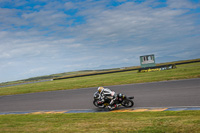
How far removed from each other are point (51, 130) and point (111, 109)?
14.7 feet

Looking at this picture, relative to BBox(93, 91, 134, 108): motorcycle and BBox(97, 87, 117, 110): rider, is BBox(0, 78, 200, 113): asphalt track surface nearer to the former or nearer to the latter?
BBox(93, 91, 134, 108): motorcycle

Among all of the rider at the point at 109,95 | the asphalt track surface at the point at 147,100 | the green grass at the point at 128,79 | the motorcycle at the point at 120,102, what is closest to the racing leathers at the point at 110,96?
the rider at the point at 109,95

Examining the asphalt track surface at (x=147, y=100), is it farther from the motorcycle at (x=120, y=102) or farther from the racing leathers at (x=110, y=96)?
the racing leathers at (x=110, y=96)

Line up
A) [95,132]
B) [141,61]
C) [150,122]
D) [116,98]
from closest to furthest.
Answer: [95,132] → [150,122] → [116,98] → [141,61]

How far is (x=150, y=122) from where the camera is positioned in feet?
24.8

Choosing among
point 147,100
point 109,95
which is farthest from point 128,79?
point 109,95

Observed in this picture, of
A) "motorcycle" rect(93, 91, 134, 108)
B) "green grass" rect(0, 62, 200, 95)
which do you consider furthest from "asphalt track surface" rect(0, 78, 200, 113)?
"green grass" rect(0, 62, 200, 95)

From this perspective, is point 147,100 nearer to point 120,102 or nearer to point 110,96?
point 120,102

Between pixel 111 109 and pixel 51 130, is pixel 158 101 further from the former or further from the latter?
pixel 51 130

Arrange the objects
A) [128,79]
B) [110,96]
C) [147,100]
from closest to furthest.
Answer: [110,96] < [147,100] < [128,79]

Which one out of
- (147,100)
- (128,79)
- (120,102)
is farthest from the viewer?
(128,79)

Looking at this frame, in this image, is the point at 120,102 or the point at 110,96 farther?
the point at 110,96

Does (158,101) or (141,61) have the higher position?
(141,61)

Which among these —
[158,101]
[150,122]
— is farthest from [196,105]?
[150,122]
